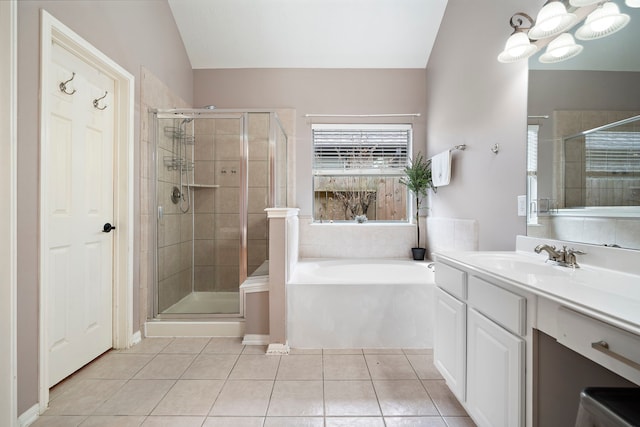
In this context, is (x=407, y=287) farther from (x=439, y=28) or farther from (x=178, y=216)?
(x=439, y=28)

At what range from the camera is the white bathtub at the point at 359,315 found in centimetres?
225

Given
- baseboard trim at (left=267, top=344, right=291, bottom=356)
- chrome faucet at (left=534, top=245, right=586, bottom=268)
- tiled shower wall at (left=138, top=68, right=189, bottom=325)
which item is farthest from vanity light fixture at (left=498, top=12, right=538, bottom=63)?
tiled shower wall at (left=138, top=68, right=189, bottom=325)

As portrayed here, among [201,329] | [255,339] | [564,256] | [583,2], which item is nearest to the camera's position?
[583,2]

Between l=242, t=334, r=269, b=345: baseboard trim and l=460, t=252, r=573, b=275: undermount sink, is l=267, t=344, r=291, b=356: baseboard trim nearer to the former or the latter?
l=242, t=334, r=269, b=345: baseboard trim

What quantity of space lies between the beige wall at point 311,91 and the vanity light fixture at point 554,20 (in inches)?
75.8

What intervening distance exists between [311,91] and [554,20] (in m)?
2.35

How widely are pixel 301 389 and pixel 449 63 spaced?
2938mm

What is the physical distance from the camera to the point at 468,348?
1368 mm

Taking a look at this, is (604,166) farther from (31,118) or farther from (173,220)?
(173,220)

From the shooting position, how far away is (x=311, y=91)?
11.2ft

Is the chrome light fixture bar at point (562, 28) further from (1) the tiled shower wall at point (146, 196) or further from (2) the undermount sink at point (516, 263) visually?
(1) the tiled shower wall at point (146, 196)

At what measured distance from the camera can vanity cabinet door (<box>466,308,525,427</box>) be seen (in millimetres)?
1047

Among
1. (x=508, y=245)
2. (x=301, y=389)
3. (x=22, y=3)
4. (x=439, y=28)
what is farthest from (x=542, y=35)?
(x=22, y=3)

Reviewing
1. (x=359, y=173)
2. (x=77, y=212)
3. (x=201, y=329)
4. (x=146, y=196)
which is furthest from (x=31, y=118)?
(x=359, y=173)
